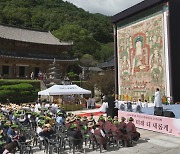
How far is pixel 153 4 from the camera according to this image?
2338cm

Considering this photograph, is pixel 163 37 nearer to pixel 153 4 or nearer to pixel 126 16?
pixel 153 4

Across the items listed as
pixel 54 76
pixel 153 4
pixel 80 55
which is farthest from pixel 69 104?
pixel 80 55

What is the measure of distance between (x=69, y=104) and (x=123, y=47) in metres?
9.40

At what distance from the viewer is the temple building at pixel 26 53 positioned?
39841 mm

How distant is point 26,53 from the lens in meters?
41.3

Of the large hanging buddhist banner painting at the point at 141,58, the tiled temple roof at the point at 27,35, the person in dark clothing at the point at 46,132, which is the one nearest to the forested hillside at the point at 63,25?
the tiled temple roof at the point at 27,35

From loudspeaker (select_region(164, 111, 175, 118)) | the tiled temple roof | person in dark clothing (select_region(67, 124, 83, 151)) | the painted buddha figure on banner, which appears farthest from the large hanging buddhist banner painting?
the tiled temple roof

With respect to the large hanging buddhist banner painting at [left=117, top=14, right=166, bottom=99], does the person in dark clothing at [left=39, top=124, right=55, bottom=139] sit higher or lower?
lower

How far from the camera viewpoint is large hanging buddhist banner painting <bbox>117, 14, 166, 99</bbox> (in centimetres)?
2300

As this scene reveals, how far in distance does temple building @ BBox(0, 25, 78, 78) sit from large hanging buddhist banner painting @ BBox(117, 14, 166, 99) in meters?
A: 15.5

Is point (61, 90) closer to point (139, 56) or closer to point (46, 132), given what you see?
point (139, 56)

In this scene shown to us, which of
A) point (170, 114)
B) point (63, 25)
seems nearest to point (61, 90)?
point (170, 114)

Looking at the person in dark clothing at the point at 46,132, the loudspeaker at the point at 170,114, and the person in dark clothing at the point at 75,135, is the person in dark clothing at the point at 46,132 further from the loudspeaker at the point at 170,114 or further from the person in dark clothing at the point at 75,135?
the loudspeaker at the point at 170,114

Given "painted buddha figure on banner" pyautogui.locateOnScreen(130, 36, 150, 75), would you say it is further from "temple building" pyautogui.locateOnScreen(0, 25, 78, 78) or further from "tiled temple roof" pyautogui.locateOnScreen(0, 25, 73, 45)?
"tiled temple roof" pyautogui.locateOnScreen(0, 25, 73, 45)
